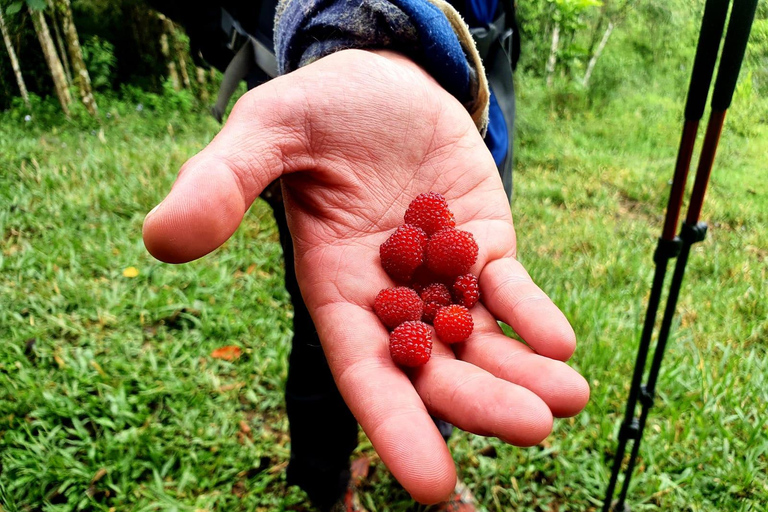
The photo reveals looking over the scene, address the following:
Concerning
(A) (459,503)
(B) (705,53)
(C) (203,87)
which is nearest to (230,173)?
(B) (705,53)

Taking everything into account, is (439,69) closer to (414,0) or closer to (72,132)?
(414,0)

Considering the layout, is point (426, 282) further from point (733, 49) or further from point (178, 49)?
point (178, 49)

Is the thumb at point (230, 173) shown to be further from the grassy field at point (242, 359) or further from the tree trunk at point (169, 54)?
the tree trunk at point (169, 54)

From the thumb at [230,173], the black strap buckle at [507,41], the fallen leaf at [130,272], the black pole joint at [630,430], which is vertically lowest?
the black pole joint at [630,430]

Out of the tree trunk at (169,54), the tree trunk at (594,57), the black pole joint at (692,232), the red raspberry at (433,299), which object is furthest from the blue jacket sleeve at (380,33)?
the tree trunk at (169,54)

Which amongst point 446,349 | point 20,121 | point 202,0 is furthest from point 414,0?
point 20,121

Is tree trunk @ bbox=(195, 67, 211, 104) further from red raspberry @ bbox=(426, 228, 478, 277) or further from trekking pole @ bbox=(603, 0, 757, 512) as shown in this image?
trekking pole @ bbox=(603, 0, 757, 512)

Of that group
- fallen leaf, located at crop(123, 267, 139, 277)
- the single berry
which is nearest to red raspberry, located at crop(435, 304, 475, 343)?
the single berry
